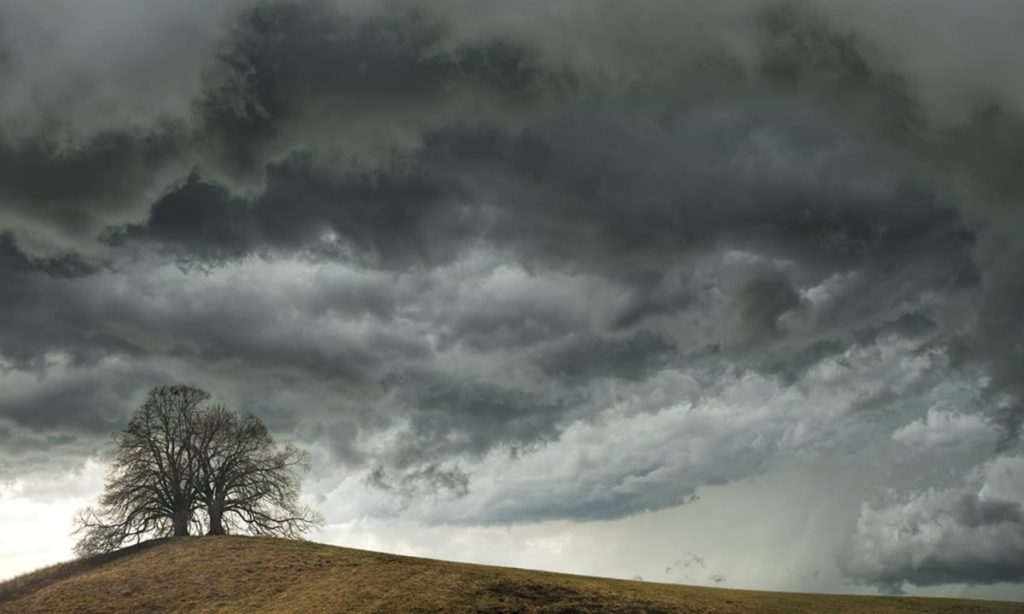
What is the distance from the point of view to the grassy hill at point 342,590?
37.6 meters

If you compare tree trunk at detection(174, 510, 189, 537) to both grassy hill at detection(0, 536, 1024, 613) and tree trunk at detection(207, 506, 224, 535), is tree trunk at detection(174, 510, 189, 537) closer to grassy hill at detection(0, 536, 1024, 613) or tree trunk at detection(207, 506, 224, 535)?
tree trunk at detection(207, 506, 224, 535)

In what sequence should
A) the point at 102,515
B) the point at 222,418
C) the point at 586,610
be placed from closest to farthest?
the point at 586,610 < the point at 102,515 < the point at 222,418

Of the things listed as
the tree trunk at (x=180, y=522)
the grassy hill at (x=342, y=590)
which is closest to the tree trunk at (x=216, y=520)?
the tree trunk at (x=180, y=522)

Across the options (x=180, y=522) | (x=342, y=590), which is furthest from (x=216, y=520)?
(x=342, y=590)

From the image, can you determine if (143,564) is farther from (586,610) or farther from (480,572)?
(586,610)

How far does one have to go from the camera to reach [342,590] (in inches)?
1578

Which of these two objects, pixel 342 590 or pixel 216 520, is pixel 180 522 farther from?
pixel 342 590

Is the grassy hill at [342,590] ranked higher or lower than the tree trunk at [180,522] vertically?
lower

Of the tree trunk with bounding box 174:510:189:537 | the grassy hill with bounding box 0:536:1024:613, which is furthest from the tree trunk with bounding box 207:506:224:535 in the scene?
the grassy hill with bounding box 0:536:1024:613

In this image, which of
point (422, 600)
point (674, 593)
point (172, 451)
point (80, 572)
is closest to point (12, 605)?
point (80, 572)

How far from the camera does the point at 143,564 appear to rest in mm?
49312

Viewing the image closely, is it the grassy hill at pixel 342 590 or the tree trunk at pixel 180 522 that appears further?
the tree trunk at pixel 180 522

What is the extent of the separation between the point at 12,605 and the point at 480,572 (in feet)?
92.5

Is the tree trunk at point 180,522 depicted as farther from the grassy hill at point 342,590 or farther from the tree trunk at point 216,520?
the grassy hill at point 342,590
